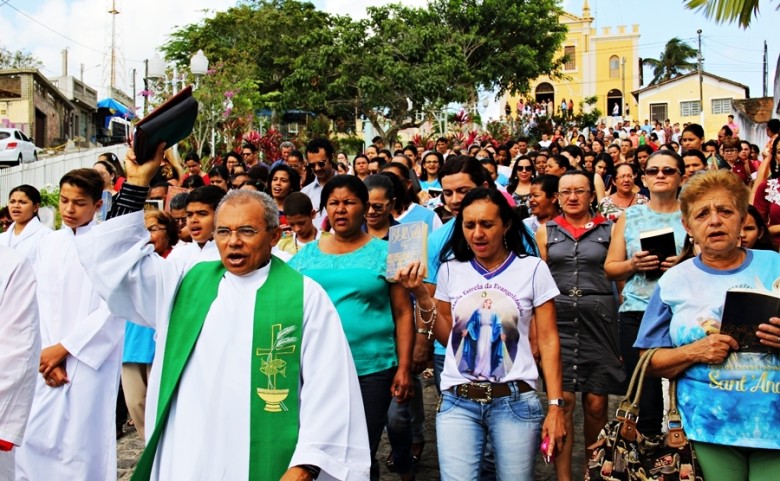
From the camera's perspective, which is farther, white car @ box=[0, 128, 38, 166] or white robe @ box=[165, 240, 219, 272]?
white car @ box=[0, 128, 38, 166]

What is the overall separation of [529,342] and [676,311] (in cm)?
81

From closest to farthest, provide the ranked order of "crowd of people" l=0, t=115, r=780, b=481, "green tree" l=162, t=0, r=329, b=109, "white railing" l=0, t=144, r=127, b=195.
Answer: "crowd of people" l=0, t=115, r=780, b=481
"white railing" l=0, t=144, r=127, b=195
"green tree" l=162, t=0, r=329, b=109

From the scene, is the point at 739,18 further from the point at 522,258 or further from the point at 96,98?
the point at 96,98

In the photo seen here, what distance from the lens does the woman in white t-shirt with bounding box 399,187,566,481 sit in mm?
4270

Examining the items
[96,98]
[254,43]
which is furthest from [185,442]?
[96,98]

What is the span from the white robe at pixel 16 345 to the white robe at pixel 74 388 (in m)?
1.44

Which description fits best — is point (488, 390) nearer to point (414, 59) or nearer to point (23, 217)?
point (23, 217)

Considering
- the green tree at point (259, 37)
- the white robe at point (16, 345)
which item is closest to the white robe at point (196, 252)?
the white robe at point (16, 345)

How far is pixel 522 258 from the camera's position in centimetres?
454

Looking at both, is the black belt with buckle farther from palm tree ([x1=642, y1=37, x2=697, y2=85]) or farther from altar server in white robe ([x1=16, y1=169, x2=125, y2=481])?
palm tree ([x1=642, y1=37, x2=697, y2=85])

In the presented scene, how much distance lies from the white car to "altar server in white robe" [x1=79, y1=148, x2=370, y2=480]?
31.6 meters

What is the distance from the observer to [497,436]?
4.28m

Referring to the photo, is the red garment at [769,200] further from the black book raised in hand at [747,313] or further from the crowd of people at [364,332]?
the black book raised in hand at [747,313]

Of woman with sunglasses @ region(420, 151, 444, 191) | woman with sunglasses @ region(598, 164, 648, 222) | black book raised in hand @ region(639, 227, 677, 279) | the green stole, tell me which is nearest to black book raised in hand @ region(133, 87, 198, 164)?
the green stole
